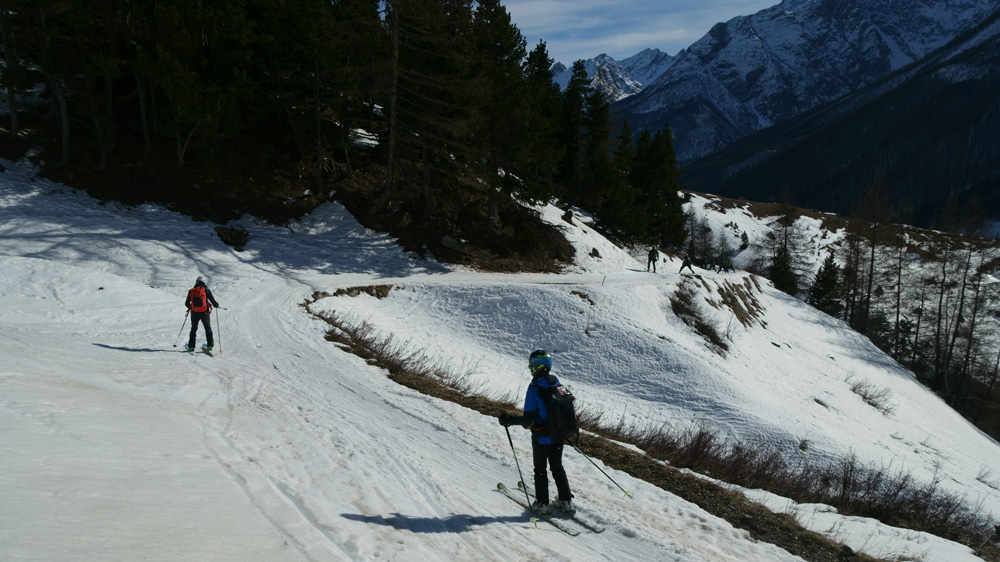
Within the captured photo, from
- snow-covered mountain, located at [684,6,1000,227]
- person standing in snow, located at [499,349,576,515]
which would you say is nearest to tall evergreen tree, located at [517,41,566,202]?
person standing in snow, located at [499,349,576,515]

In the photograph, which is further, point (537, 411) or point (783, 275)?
point (783, 275)

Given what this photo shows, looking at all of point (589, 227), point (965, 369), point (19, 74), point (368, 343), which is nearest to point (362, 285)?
point (368, 343)

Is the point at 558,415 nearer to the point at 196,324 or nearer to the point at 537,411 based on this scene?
the point at 537,411

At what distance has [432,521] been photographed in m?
4.98

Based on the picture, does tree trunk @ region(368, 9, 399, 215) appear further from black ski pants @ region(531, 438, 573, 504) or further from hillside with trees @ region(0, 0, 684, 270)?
black ski pants @ region(531, 438, 573, 504)

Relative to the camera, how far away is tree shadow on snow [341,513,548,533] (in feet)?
15.4

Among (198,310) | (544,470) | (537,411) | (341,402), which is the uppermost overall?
(537,411)

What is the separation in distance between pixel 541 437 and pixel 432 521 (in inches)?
57.2

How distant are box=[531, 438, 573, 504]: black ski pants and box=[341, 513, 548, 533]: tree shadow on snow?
1.28 feet

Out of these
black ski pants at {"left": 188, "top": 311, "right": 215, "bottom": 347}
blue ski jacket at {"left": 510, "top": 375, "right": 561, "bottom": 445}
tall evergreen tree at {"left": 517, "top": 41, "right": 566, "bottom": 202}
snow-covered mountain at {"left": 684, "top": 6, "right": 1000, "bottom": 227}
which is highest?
snow-covered mountain at {"left": 684, "top": 6, "right": 1000, "bottom": 227}

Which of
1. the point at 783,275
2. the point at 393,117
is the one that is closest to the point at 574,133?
the point at 393,117

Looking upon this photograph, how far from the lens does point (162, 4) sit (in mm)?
20984

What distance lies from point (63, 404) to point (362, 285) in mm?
14694

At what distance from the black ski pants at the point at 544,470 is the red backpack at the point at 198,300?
931cm
